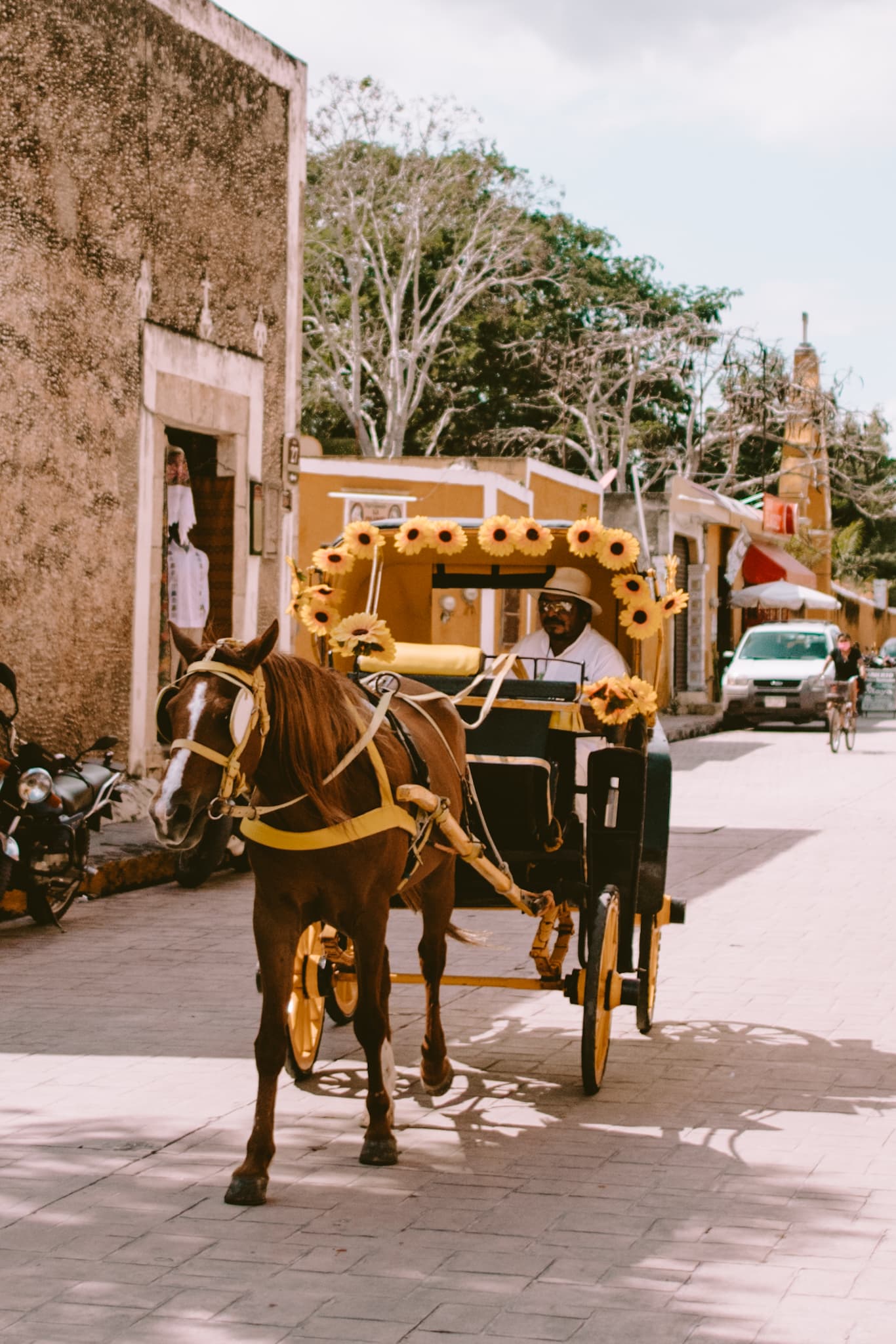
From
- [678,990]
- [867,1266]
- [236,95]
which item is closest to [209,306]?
[236,95]

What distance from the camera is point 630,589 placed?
24.2 ft

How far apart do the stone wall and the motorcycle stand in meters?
2.08

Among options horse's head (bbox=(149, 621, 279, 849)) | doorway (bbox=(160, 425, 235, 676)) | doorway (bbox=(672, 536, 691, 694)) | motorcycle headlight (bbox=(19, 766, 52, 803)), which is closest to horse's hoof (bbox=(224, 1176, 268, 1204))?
horse's head (bbox=(149, 621, 279, 849))

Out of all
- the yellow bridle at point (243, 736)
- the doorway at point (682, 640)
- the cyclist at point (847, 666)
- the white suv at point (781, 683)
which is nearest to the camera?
the yellow bridle at point (243, 736)

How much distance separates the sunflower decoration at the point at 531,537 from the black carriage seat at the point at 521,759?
0.72 meters

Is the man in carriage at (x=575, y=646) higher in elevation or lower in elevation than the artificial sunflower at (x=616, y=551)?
lower

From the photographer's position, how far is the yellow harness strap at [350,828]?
5277 mm

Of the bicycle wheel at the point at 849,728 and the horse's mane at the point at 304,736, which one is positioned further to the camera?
the bicycle wheel at the point at 849,728

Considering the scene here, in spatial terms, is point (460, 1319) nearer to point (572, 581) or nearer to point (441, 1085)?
point (441, 1085)

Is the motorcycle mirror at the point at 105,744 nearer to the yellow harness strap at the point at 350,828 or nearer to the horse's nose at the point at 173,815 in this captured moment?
the yellow harness strap at the point at 350,828

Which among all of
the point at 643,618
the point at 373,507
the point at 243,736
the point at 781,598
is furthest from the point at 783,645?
the point at 243,736

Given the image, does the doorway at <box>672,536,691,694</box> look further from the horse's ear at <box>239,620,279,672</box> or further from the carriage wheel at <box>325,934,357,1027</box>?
the horse's ear at <box>239,620,279,672</box>

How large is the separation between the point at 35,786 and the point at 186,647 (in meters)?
4.95

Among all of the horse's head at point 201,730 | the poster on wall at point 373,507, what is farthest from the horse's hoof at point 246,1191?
the poster on wall at point 373,507
